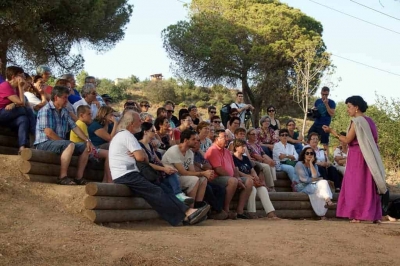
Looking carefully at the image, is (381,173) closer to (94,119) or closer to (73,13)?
(94,119)

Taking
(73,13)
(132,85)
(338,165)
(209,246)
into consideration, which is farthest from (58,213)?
(132,85)

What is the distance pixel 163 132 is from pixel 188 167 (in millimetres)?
1613

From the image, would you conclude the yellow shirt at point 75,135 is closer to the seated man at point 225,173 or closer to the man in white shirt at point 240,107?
the seated man at point 225,173

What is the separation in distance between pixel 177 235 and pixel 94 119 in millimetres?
3373

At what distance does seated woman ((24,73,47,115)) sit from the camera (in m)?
10.5

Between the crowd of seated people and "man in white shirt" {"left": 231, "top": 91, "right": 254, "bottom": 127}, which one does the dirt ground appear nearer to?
the crowd of seated people

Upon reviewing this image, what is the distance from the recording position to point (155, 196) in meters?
8.43

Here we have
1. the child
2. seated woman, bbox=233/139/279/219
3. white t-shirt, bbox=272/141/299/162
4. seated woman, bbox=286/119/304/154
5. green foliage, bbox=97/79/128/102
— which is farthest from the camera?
green foliage, bbox=97/79/128/102

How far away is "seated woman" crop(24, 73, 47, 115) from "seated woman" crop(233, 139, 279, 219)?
350 centimetres

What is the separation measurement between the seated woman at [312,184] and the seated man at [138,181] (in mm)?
4221

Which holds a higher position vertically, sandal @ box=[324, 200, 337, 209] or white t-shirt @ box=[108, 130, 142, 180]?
white t-shirt @ box=[108, 130, 142, 180]

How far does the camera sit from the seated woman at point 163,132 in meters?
11.1

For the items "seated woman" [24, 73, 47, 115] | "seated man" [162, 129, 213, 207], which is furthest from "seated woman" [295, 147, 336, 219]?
"seated woman" [24, 73, 47, 115]

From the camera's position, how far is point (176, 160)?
973 cm
